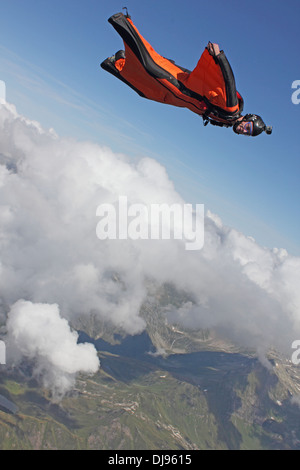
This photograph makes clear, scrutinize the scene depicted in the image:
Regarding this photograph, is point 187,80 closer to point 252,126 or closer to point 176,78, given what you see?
point 176,78

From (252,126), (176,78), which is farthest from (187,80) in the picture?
(252,126)

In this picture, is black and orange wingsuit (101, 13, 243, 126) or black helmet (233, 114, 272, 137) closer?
black and orange wingsuit (101, 13, 243, 126)

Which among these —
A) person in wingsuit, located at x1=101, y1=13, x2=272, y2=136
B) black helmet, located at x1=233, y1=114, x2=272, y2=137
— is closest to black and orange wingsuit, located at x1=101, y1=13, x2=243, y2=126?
person in wingsuit, located at x1=101, y1=13, x2=272, y2=136

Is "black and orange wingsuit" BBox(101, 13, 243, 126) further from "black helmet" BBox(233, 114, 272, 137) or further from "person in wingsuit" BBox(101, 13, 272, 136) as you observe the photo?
"black helmet" BBox(233, 114, 272, 137)

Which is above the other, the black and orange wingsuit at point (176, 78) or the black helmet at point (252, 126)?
the black and orange wingsuit at point (176, 78)

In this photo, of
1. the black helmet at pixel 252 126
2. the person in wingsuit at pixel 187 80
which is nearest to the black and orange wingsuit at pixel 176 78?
the person in wingsuit at pixel 187 80

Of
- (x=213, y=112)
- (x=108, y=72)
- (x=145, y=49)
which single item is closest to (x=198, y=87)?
(x=213, y=112)

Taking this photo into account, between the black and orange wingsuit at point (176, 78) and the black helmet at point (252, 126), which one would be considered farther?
the black helmet at point (252, 126)

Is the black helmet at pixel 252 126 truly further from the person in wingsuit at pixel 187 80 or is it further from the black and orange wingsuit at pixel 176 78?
the black and orange wingsuit at pixel 176 78
